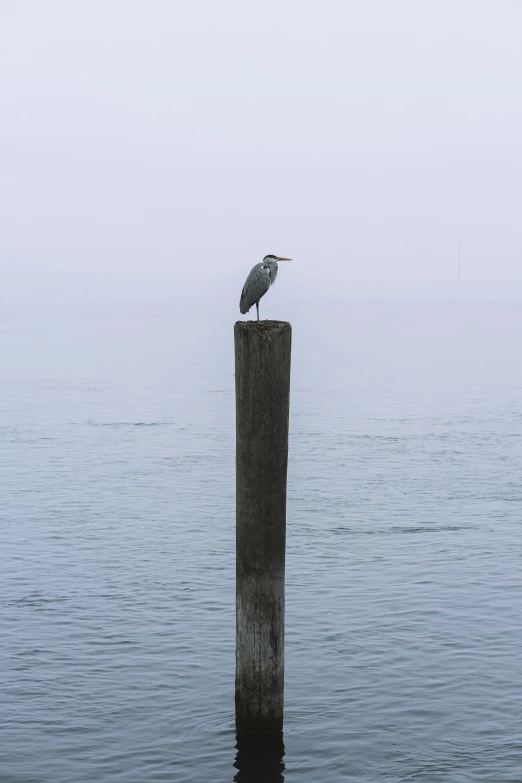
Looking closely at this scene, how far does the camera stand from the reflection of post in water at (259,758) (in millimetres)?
12094

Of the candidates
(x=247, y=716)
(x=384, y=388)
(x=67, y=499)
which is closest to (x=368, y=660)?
(x=247, y=716)

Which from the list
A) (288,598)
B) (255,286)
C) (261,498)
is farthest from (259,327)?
(288,598)

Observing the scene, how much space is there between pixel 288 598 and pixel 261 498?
7696 millimetres

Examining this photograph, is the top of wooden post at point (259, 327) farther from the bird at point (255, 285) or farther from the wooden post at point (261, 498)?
the bird at point (255, 285)

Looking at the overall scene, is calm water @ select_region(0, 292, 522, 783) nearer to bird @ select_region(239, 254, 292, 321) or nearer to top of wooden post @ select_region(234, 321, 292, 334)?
top of wooden post @ select_region(234, 321, 292, 334)

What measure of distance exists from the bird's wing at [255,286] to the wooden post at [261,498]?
3.46 metres

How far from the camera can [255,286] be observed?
14859 millimetres

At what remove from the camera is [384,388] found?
5881 centimetres

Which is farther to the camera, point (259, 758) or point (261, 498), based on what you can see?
point (259, 758)

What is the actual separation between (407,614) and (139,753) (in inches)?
250

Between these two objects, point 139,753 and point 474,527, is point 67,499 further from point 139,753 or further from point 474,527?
point 139,753

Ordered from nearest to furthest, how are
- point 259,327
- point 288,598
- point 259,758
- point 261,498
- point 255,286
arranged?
point 259,327 < point 261,498 < point 259,758 < point 255,286 < point 288,598

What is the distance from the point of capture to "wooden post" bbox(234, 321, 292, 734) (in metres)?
11.2

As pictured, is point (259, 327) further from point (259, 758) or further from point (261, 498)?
point (259, 758)
